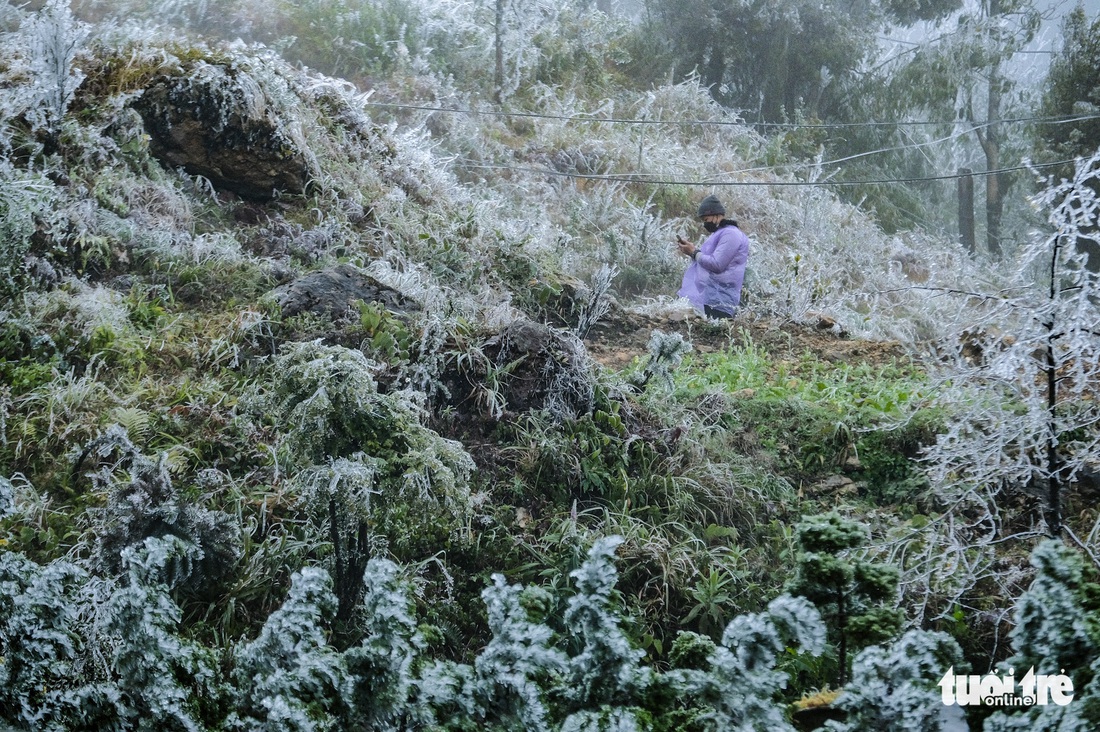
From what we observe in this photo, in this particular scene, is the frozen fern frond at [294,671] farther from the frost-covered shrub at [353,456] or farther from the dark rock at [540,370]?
the dark rock at [540,370]

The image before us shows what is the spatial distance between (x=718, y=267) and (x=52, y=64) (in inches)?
140

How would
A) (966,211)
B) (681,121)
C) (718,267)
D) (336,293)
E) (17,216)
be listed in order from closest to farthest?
(17,216), (336,293), (718,267), (966,211), (681,121)

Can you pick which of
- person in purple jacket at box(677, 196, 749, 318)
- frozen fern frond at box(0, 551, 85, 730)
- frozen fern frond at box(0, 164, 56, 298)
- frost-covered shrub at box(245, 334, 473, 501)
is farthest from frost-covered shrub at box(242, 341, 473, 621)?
person in purple jacket at box(677, 196, 749, 318)

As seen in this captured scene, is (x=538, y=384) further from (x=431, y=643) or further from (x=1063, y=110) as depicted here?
(x=1063, y=110)

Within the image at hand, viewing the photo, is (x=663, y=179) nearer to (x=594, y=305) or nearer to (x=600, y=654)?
(x=594, y=305)

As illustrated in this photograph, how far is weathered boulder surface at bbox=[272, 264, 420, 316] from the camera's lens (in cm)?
352

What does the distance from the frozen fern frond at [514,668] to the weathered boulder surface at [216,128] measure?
11.2 ft

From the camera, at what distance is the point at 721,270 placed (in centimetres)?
532

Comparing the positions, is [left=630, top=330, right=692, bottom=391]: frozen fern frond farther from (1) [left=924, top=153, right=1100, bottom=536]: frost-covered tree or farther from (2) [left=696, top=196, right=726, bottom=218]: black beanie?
(2) [left=696, top=196, right=726, bottom=218]: black beanie

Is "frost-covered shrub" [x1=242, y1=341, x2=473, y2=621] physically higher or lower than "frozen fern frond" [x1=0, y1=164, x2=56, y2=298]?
lower

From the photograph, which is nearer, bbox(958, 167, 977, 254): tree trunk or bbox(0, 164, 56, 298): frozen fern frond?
bbox(0, 164, 56, 298): frozen fern frond

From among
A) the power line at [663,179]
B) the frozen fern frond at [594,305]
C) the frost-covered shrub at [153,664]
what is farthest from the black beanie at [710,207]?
the frost-covered shrub at [153,664]

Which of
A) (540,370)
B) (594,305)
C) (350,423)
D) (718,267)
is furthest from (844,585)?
(718,267)

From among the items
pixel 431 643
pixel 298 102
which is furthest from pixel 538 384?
pixel 298 102
